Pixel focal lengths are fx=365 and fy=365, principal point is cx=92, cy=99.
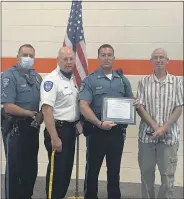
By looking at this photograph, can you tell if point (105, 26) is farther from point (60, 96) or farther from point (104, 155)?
point (104, 155)

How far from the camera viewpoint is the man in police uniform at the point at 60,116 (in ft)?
12.0

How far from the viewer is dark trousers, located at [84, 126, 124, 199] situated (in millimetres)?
3818

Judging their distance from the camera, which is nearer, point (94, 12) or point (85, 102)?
point (85, 102)

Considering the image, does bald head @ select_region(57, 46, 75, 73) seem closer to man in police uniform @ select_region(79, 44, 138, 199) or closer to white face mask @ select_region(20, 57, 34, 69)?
man in police uniform @ select_region(79, 44, 138, 199)

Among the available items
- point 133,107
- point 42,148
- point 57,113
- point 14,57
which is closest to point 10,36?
point 14,57

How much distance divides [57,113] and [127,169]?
6.04 feet

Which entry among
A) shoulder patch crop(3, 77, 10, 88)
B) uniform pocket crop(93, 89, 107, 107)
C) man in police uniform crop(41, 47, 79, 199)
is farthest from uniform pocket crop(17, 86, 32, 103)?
uniform pocket crop(93, 89, 107, 107)

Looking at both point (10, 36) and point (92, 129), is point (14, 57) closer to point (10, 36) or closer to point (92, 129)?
point (10, 36)

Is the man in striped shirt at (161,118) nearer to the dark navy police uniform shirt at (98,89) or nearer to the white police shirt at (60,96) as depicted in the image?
the dark navy police uniform shirt at (98,89)

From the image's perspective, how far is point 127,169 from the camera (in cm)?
516

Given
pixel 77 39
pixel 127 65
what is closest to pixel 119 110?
pixel 77 39

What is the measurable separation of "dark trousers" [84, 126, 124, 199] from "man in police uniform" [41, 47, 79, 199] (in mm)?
226

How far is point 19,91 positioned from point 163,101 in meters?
1.53

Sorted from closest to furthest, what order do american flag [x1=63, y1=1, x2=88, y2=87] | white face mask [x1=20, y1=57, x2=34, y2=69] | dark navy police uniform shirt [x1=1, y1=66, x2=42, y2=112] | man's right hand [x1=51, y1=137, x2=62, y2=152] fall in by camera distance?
man's right hand [x1=51, y1=137, x2=62, y2=152], dark navy police uniform shirt [x1=1, y1=66, x2=42, y2=112], white face mask [x1=20, y1=57, x2=34, y2=69], american flag [x1=63, y1=1, x2=88, y2=87]
